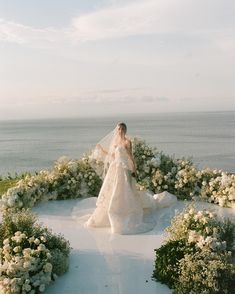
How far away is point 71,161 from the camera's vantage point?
1477cm

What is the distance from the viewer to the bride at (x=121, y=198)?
10.9 m

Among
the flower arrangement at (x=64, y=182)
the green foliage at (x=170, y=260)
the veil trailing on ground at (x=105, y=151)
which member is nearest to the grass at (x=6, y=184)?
the flower arrangement at (x=64, y=182)

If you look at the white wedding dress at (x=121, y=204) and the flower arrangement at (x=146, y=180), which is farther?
the flower arrangement at (x=146, y=180)

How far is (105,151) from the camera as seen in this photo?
1260cm

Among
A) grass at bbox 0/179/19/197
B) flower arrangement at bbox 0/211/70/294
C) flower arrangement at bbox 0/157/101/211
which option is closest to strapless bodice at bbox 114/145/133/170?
flower arrangement at bbox 0/211/70/294

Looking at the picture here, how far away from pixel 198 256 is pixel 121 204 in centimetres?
353

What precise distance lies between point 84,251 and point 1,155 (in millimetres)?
59167

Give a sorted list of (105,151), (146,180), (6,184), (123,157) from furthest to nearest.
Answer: (6,184)
(146,180)
(105,151)
(123,157)

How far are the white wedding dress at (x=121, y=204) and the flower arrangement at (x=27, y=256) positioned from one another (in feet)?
6.41

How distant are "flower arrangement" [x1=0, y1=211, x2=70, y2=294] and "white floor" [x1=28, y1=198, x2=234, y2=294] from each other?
32cm

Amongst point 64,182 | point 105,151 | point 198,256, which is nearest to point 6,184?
point 64,182

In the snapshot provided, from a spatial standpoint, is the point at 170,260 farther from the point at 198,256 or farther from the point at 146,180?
the point at 146,180

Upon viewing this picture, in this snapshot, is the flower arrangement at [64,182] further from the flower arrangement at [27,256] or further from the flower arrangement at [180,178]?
the flower arrangement at [27,256]

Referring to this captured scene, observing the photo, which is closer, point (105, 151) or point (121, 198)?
point (121, 198)
